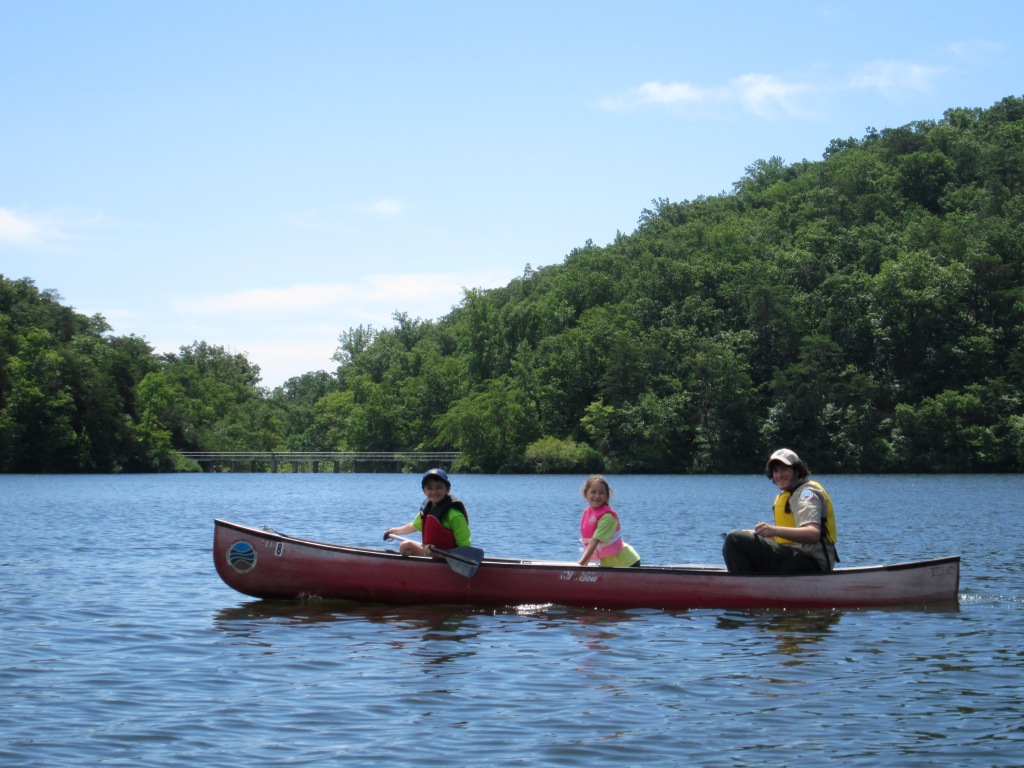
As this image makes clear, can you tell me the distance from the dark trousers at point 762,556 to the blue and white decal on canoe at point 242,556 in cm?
577

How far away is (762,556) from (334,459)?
311 feet

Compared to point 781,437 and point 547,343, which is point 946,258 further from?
point 547,343

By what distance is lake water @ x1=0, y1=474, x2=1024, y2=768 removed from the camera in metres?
8.34

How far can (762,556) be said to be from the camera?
566 inches

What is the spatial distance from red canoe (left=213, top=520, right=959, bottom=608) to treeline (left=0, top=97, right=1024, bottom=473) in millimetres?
64302

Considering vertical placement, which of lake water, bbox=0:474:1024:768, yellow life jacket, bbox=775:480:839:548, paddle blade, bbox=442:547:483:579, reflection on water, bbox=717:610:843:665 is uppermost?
yellow life jacket, bbox=775:480:839:548

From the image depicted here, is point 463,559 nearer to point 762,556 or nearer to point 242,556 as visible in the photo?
point 242,556

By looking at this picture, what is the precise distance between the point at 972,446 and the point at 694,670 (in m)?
70.3

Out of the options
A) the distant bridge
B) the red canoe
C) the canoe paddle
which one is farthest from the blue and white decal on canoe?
the distant bridge

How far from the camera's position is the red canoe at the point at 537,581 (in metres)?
14.3

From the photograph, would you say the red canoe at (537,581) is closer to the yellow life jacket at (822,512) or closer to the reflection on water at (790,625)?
the reflection on water at (790,625)

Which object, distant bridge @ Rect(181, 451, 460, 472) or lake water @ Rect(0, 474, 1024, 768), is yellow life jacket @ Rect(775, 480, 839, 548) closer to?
lake water @ Rect(0, 474, 1024, 768)

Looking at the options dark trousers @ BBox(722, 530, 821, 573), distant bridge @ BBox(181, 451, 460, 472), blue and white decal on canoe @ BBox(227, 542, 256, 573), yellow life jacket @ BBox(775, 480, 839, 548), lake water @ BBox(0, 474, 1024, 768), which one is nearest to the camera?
lake water @ BBox(0, 474, 1024, 768)

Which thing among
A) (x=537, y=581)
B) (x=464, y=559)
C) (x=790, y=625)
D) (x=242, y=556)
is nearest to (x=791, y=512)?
(x=790, y=625)
